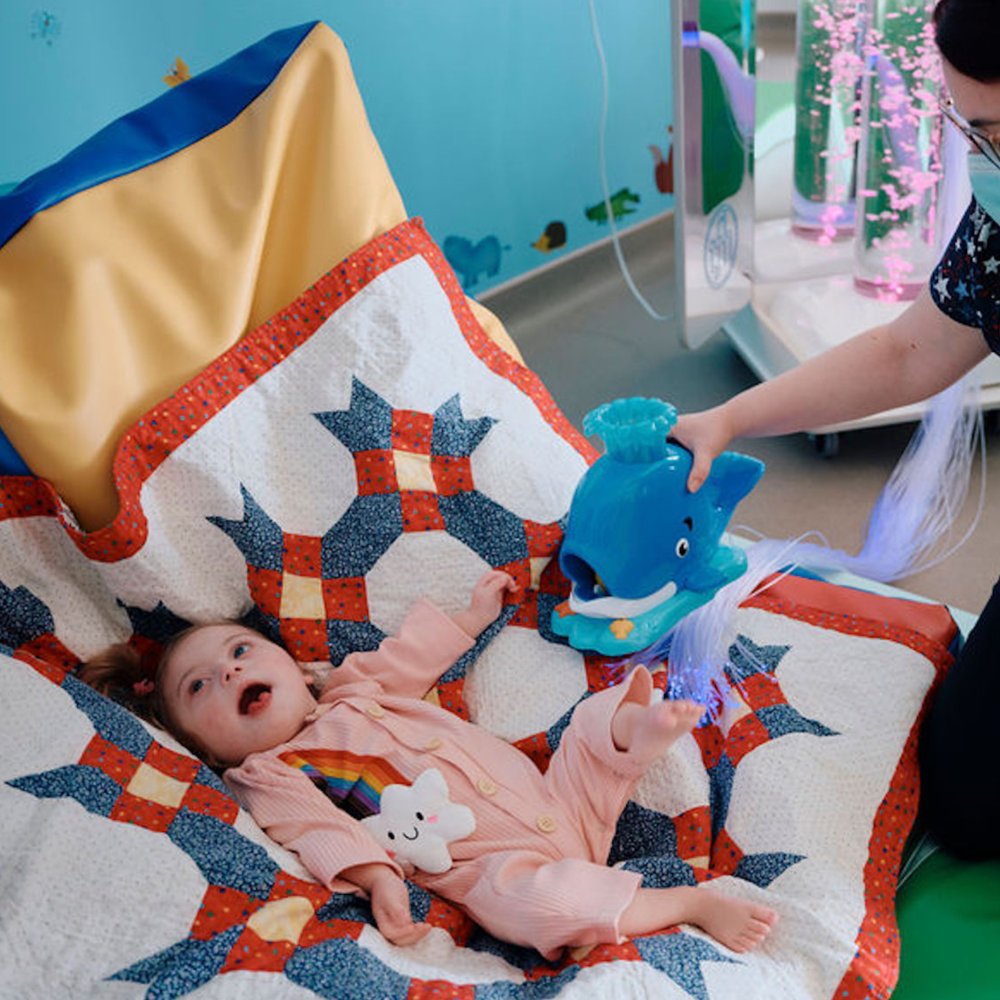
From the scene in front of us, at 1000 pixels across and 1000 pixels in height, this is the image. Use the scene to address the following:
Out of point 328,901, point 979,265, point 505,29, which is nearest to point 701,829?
point 328,901

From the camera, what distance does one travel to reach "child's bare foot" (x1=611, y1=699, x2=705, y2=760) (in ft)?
3.48

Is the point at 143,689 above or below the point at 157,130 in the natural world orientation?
Result: below

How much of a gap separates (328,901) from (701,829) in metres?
0.37

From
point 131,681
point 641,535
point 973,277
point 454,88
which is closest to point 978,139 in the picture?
point 973,277

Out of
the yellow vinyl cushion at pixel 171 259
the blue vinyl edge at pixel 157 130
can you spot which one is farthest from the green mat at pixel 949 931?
the blue vinyl edge at pixel 157 130

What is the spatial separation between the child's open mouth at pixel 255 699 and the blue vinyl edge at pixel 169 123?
0.57 metres

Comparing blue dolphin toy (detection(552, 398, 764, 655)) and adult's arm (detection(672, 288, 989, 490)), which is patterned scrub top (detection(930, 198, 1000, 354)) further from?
blue dolphin toy (detection(552, 398, 764, 655))

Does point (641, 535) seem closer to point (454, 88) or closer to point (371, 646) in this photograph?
point (371, 646)

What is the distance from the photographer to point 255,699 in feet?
4.15

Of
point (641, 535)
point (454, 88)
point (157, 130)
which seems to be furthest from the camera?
point (454, 88)

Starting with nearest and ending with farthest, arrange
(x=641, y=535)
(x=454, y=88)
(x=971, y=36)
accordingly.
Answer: (x=971, y=36) < (x=641, y=535) < (x=454, y=88)

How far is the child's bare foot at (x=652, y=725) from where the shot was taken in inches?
41.8

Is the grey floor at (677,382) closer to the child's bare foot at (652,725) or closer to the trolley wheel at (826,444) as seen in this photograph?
the trolley wheel at (826,444)

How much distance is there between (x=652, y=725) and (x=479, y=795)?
0.67 feet
